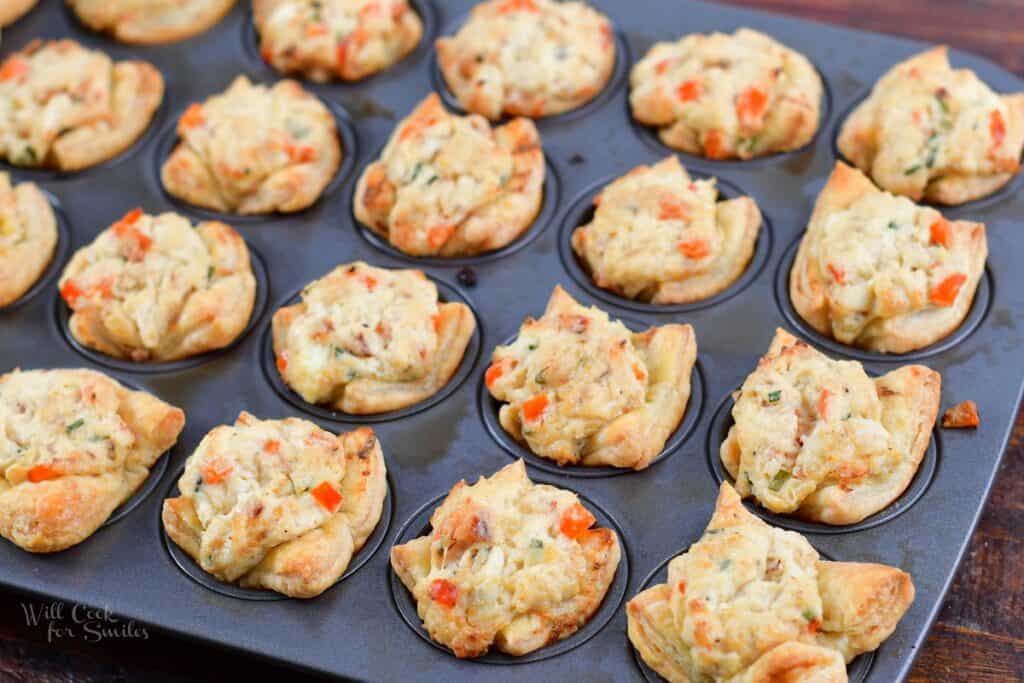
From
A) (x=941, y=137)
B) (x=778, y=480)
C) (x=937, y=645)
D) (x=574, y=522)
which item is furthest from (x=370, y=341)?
(x=941, y=137)

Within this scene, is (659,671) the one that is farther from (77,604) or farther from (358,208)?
(358,208)

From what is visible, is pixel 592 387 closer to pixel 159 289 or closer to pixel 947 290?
pixel 947 290

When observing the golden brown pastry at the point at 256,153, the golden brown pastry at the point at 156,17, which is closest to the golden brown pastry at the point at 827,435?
the golden brown pastry at the point at 256,153

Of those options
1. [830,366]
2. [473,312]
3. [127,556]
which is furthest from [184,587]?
[830,366]

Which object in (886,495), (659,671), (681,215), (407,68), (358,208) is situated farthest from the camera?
(407,68)

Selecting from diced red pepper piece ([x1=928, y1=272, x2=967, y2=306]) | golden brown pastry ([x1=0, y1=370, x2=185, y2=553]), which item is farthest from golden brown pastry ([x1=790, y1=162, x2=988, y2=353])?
golden brown pastry ([x1=0, y1=370, x2=185, y2=553])
